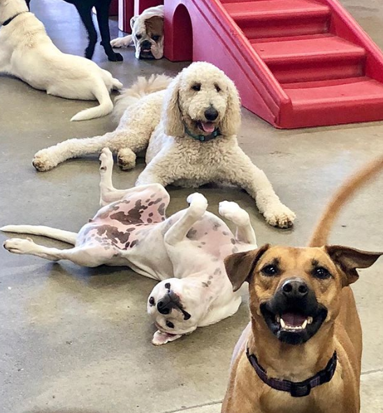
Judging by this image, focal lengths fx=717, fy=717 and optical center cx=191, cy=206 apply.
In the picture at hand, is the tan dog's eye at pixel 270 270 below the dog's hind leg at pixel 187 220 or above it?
above

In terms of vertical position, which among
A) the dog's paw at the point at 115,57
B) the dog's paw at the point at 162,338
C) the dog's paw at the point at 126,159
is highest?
the dog's paw at the point at 162,338

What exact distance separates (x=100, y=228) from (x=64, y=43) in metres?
3.54

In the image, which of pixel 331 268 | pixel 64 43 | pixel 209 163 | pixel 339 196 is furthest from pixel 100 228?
pixel 64 43

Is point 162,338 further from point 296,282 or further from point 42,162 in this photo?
point 42,162

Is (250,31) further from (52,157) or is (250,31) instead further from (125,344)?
(125,344)

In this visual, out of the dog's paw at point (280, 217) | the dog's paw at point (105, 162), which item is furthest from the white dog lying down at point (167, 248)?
the dog's paw at point (280, 217)

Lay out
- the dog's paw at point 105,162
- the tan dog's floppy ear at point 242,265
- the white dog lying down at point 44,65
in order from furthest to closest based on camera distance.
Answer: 1. the white dog lying down at point 44,65
2. the dog's paw at point 105,162
3. the tan dog's floppy ear at point 242,265

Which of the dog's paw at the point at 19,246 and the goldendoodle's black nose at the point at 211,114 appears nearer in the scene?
the dog's paw at the point at 19,246

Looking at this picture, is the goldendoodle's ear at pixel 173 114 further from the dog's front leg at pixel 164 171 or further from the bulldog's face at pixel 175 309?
the bulldog's face at pixel 175 309

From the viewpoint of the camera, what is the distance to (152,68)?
5617mm

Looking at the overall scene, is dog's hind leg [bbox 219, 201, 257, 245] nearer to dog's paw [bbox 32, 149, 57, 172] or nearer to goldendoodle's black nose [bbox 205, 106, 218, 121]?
goldendoodle's black nose [bbox 205, 106, 218, 121]

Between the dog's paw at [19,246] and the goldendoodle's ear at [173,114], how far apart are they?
39.8 inches

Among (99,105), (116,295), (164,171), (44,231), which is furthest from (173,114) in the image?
(99,105)

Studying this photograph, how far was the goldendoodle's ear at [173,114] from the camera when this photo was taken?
3547 mm
